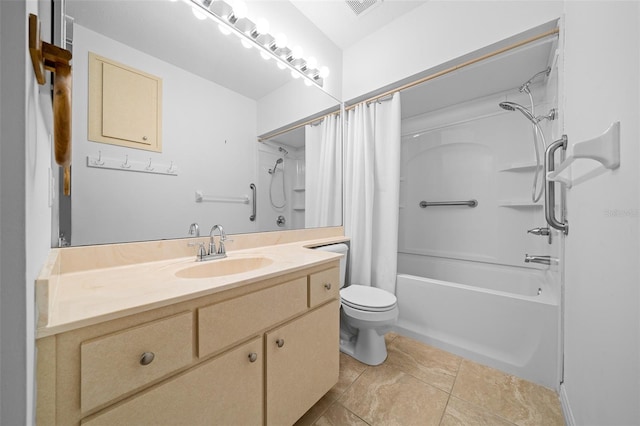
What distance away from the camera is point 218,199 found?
1273mm

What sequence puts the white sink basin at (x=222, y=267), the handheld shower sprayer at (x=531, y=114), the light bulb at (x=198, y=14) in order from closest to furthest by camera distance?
the white sink basin at (x=222, y=267) → the light bulb at (x=198, y=14) → the handheld shower sprayer at (x=531, y=114)

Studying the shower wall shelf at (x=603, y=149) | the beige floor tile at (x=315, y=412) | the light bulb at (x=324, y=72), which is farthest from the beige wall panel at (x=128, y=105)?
the shower wall shelf at (x=603, y=149)

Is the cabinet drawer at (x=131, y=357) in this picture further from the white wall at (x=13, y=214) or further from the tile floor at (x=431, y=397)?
the tile floor at (x=431, y=397)

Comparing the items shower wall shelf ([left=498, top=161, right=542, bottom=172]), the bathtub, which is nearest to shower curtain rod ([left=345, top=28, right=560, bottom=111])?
shower wall shelf ([left=498, top=161, right=542, bottom=172])

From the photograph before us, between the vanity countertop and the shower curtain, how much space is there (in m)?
0.90

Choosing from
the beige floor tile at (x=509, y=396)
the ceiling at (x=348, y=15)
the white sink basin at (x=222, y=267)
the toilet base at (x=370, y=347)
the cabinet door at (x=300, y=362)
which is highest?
the ceiling at (x=348, y=15)

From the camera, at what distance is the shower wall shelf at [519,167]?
193 cm

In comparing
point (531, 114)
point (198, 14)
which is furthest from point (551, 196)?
point (198, 14)

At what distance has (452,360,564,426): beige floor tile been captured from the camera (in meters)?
1.07

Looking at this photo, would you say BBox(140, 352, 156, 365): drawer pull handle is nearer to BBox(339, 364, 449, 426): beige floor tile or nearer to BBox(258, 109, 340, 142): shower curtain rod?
BBox(339, 364, 449, 426): beige floor tile

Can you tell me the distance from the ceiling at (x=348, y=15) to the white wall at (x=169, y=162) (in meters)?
0.98

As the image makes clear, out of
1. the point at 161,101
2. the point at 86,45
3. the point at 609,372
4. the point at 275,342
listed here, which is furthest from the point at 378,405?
the point at 86,45

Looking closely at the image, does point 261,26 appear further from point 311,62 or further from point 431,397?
point 431,397

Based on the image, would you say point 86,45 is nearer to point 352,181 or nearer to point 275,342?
point 275,342
